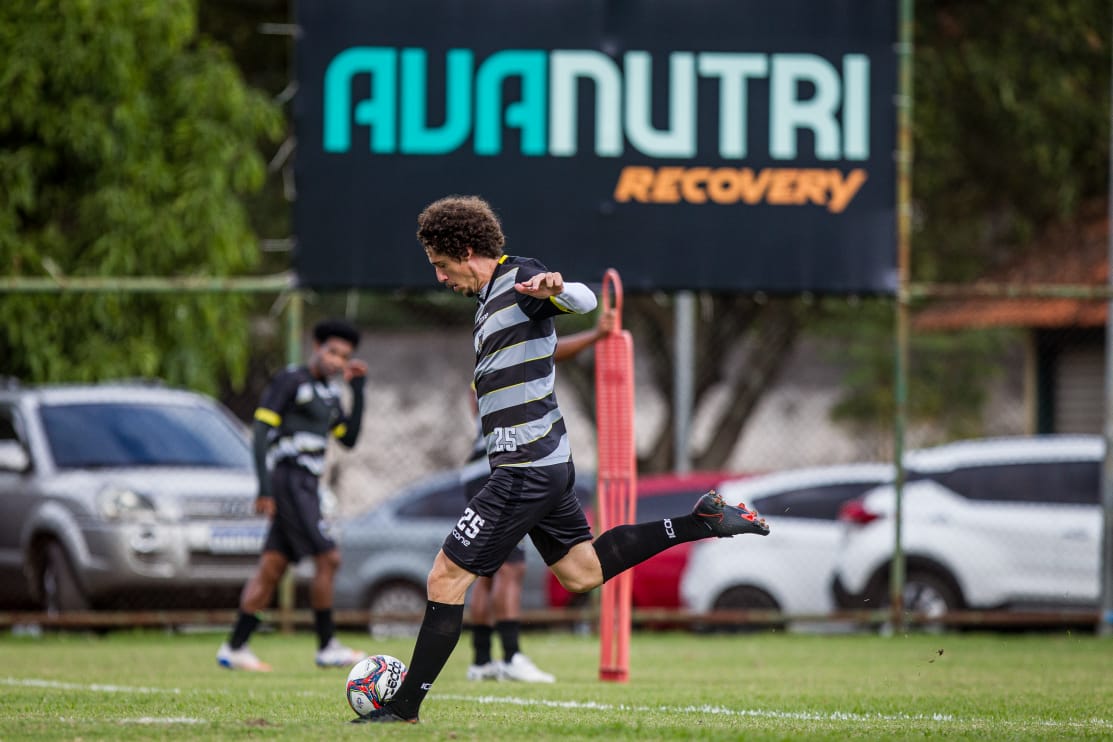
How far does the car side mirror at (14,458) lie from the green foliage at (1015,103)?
1059 centimetres

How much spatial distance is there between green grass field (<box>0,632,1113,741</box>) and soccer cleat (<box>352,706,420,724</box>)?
11cm

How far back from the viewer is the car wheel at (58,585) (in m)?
13.9

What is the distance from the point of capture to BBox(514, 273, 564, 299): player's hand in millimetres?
6645

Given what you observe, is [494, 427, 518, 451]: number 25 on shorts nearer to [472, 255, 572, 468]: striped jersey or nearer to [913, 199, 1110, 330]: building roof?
[472, 255, 572, 468]: striped jersey

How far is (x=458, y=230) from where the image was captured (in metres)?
6.89

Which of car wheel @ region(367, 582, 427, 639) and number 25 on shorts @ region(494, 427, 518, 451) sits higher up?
number 25 on shorts @ region(494, 427, 518, 451)

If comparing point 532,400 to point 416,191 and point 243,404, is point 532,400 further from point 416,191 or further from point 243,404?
point 243,404

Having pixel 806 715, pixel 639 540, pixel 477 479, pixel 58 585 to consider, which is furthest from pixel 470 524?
pixel 58 585

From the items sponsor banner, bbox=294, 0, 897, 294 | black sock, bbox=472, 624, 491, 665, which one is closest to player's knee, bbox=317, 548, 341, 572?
black sock, bbox=472, 624, 491, 665

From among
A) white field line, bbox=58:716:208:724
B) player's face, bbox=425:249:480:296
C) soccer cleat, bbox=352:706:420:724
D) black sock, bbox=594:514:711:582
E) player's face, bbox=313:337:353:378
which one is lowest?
white field line, bbox=58:716:208:724

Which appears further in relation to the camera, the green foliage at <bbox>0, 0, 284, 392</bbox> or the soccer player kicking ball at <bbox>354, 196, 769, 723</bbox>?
the green foliage at <bbox>0, 0, 284, 392</bbox>

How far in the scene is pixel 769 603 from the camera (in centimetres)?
1512

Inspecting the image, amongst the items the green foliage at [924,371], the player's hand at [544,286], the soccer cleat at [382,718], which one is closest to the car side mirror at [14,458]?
the soccer cleat at [382,718]

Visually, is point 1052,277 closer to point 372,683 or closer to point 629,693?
point 629,693
